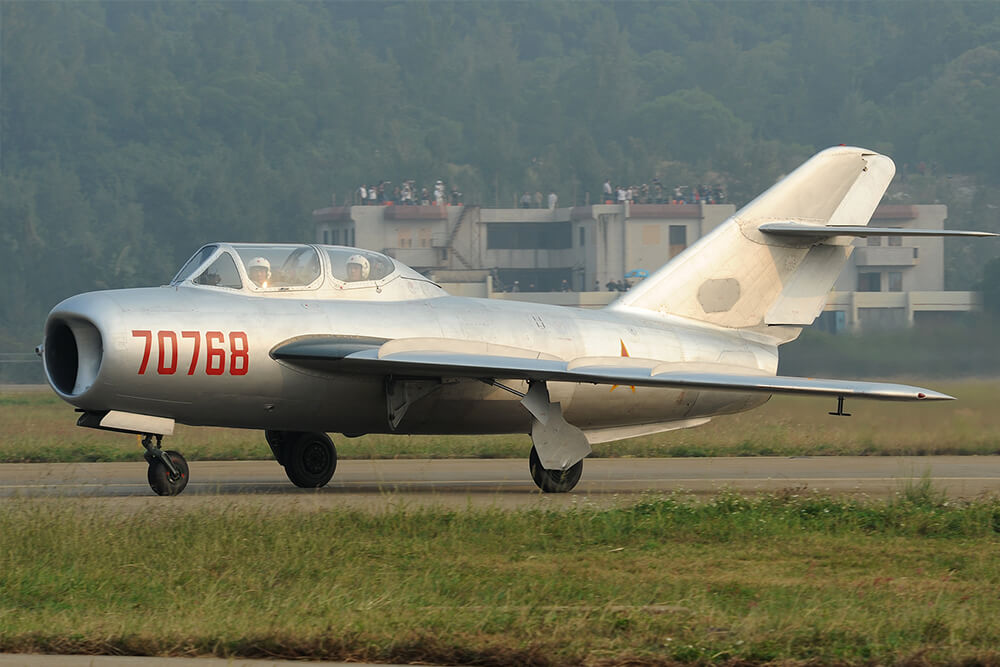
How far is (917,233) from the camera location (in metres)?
17.8

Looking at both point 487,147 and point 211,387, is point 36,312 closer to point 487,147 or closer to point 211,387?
point 487,147

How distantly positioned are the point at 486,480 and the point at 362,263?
3.40 meters

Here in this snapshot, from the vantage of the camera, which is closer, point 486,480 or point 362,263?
point 362,263

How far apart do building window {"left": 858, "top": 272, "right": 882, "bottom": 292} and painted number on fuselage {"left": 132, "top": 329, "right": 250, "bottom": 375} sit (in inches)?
3861

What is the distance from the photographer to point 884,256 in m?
108

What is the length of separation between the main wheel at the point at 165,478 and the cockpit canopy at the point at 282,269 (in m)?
1.96

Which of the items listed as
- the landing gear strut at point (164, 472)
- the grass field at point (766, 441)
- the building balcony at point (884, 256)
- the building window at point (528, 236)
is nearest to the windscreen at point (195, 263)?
the landing gear strut at point (164, 472)

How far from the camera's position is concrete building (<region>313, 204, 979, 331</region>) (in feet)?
358

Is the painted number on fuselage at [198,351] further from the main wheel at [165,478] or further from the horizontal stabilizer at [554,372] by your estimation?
the main wheel at [165,478]

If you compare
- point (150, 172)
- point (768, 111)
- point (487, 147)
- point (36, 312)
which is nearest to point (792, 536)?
point (36, 312)

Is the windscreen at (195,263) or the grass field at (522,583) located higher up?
the windscreen at (195,263)

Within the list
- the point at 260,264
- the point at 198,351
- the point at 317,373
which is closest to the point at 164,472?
the point at 198,351

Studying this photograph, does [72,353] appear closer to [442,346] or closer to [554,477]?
[442,346]

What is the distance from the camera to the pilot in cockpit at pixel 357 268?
54.7 ft
